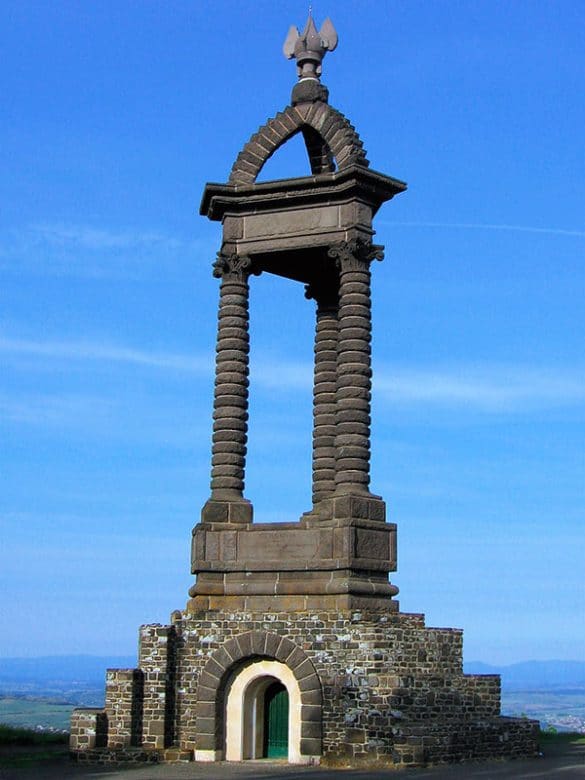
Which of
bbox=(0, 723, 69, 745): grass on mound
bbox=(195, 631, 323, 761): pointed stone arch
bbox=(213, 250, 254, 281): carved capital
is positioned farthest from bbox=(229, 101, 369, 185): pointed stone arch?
bbox=(0, 723, 69, 745): grass on mound

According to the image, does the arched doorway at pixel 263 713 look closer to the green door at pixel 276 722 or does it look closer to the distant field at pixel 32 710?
the green door at pixel 276 722

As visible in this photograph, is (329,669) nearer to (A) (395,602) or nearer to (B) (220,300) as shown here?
(A) (395,602)

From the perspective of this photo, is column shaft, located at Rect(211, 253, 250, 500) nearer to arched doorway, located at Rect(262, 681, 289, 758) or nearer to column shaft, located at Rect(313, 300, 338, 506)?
column shaft, located at Rect(313, 300, 338, 506)

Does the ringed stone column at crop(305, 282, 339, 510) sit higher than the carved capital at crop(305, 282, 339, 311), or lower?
lower

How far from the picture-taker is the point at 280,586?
86.1 ft

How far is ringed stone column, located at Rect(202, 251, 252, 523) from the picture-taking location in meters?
26.9

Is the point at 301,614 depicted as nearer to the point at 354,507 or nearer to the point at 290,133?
the point at 354,507

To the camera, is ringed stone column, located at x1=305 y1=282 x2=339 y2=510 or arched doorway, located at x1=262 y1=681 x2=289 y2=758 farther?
ringed stone column, located at x1=305 y1=282 x2=339 y2=510

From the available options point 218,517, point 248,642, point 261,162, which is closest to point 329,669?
point 248,642

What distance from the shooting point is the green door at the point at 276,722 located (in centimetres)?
2605

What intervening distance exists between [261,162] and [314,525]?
7.69m

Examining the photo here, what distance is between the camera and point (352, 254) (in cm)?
2736

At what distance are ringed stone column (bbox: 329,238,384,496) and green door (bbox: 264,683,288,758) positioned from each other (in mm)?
4063

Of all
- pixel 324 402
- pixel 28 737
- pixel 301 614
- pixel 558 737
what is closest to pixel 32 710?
pixel 28 737
